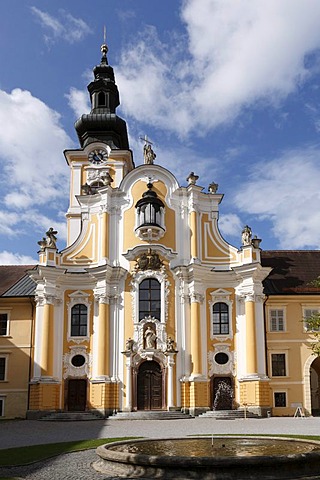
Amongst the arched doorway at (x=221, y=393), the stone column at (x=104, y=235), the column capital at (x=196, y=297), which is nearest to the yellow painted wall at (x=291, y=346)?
the arched doorway at (x=221, y=393)

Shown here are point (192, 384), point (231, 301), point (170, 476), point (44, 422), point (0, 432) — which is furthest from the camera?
point (231, 301)

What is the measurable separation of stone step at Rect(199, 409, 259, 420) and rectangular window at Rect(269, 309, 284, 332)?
5849 mm

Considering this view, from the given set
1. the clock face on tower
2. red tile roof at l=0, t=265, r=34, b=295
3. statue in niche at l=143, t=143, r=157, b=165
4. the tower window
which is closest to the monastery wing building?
red tile roof at l=0, t=265, r=34, b=295

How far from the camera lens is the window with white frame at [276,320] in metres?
36.7

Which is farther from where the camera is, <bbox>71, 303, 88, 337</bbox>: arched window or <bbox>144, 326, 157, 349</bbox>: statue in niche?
<bbox>71, 303, 88, 337</bbox>: arched window

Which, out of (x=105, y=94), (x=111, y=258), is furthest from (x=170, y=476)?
(x=105, y=94)

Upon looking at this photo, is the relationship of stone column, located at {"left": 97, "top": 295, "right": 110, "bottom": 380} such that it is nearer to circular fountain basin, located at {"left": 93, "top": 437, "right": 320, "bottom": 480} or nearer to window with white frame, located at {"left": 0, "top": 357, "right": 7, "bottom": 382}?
window with white frame, located at {"left": 0, "top": 357, "right": 7, "bottom": 382}

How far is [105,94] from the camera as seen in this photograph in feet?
159

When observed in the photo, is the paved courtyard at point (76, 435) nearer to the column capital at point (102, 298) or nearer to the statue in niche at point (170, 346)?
the statue in niche at point (170, 346)

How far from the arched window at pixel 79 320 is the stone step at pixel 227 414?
876 cm

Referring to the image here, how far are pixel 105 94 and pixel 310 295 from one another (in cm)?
2381

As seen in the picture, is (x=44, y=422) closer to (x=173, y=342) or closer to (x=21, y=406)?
(x=21, y=406)

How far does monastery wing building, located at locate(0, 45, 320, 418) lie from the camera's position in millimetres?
34500

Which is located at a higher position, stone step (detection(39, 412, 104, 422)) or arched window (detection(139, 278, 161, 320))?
arched window (detection(139, 278, 161, 320))
